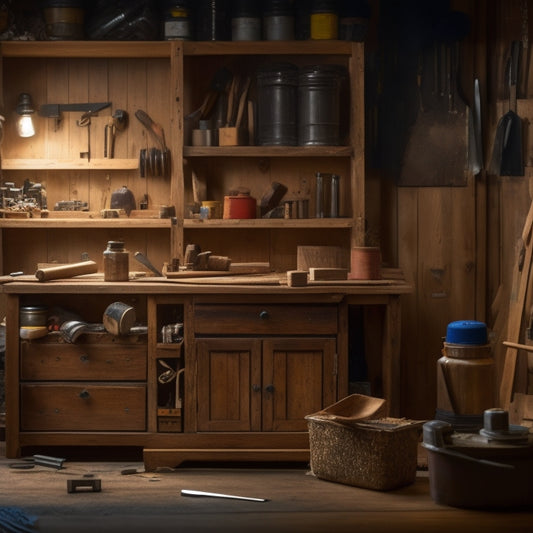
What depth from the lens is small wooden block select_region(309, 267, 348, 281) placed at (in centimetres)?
501

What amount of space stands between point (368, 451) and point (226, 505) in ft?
2.11

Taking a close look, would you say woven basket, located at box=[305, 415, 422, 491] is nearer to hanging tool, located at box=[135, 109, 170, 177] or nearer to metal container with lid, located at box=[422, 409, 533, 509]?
metal container with lid, located at box=[422, 409, 533, 509]

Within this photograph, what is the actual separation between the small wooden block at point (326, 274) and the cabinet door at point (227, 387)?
0.48 m

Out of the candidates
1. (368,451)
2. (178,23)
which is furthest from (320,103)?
(368,451)

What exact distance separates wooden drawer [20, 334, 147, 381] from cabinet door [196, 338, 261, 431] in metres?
0.30

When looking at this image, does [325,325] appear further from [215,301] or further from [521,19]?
[521,19]

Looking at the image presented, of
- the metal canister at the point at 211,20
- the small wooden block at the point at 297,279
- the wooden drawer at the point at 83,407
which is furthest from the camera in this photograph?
the metal canister at the point at 211,20

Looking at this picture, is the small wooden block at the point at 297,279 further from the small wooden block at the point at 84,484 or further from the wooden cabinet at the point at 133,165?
the small wooden block at the point at 84,484

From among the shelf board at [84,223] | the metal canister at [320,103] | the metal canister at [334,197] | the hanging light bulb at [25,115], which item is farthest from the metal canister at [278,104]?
the hanging light bulb at [25,115]

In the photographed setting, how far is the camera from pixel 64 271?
202 inches

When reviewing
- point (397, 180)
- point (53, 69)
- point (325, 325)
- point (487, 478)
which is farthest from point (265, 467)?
point (53, 69)

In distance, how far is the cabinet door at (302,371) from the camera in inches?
194

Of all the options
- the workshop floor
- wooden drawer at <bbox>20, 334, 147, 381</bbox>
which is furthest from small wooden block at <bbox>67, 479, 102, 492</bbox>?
wooden drawer at <bbox>20, 334, 147, 381</bbox>

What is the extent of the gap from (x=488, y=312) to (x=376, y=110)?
4.19ft
